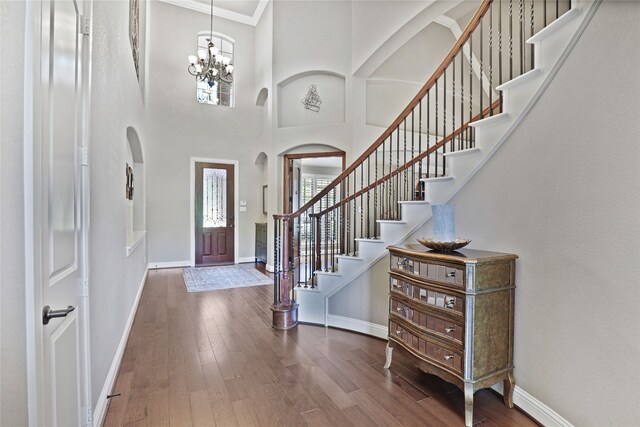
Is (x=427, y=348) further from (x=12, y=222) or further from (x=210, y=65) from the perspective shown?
(x=210, y=65)

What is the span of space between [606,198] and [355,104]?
167 inches

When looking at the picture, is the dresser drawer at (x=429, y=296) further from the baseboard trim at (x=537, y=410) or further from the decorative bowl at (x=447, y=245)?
the baseboard trim at (x=537, y=410)

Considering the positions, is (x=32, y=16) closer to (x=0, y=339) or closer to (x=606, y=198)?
(x=0, y=339)

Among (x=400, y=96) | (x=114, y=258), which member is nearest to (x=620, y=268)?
(x=114, y=258)

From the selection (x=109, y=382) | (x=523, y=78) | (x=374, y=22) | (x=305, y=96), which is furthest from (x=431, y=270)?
(x=305, y=96)

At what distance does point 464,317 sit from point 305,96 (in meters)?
5.27

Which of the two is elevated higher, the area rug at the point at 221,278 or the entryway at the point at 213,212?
the entryway at the point at 213,212

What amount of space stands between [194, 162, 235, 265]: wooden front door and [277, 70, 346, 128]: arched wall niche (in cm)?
212

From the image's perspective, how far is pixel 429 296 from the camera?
2.16 m

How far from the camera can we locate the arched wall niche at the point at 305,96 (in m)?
5.72

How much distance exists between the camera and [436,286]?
209 cm

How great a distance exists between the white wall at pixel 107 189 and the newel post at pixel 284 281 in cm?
151

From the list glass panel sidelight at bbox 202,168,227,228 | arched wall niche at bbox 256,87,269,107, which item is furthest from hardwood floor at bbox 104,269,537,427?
arched wall niche at bbox 256,87,269,107

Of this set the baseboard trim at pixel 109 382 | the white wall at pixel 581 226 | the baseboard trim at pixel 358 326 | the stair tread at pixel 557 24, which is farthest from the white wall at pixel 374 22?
the baseboard trim at pixel 109 382
